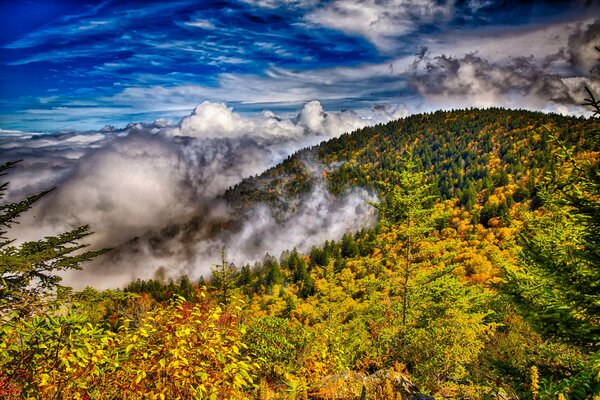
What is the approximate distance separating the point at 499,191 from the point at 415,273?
15280 centimetres

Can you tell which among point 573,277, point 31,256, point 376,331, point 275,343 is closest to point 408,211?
point 376,331

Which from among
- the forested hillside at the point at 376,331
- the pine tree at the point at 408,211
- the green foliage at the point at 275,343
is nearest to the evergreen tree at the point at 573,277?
the forested hillside at the point at 376,331

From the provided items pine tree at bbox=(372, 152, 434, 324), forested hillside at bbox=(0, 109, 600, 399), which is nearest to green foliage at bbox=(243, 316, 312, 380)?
forested hillside at bbox=(0, 109, 600, 399)

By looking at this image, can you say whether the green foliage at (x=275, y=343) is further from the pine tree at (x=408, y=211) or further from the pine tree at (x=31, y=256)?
the pine tree at (x=31, y=256)

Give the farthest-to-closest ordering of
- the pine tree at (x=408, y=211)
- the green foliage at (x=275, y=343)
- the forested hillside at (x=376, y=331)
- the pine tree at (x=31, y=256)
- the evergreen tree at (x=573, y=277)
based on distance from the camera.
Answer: the pine tree at (x=408, y=211) → the green foliage at (x=275, y=343) → the pine tree at (x=31, y=256) → the evergreen tree at (x=573, y=277) → the forested hillside at (x=376, y=331)

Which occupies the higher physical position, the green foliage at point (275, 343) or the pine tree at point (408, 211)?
the pine tree at point (408, 211)

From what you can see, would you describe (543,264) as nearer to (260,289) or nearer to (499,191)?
(260,289)

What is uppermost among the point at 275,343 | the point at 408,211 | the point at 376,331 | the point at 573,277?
the point at 573,277

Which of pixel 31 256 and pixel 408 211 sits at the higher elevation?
pixel 31 256

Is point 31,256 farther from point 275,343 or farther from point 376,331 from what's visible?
point 376,331

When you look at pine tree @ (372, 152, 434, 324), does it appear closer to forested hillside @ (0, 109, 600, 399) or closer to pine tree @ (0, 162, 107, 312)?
forested hillside @ (0, 109, 600, 399)

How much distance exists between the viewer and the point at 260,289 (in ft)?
452

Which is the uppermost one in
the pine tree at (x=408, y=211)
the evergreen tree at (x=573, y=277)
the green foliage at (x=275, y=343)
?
the evergreen tree at (x=573, y=277)

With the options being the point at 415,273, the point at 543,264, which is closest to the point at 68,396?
the point at 543,264
